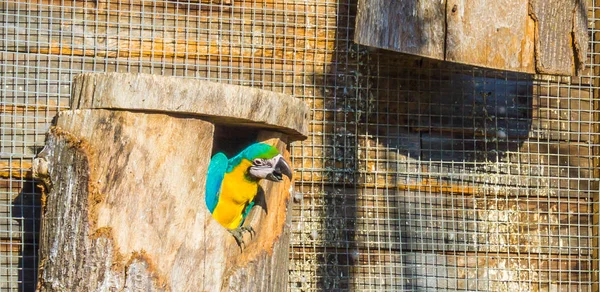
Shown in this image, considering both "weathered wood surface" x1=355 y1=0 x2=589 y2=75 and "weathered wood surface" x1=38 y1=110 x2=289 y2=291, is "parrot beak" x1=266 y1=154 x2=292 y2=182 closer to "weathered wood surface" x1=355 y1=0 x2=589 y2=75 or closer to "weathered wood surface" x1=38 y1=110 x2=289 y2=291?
"weathered wood surface" x1=38 y1=110 x2=289 y2=291

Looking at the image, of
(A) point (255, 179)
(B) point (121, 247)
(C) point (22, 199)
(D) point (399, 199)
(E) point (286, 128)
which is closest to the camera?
(B) point (121, 247)

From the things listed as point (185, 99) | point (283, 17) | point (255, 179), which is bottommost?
point (255, 179)

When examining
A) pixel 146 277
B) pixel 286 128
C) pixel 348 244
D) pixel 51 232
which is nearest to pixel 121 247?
pixel 146 277

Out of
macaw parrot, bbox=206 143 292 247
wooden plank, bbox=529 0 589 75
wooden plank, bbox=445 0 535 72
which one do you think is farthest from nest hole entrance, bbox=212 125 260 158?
wooden plank, bbox=529 0 589 75

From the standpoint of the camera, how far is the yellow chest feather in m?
3.22

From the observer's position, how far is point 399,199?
3641mm

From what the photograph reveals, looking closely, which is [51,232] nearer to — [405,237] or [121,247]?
[121,247]

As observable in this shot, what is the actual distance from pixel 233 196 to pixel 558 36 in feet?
4.84

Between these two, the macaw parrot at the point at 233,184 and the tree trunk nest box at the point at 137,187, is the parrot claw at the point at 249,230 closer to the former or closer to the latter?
the tree trunk nest box at the point at 137,187

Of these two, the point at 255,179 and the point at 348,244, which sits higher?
the point at 255,179

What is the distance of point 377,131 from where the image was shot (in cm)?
368

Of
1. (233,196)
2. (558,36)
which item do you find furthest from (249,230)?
(558,36)

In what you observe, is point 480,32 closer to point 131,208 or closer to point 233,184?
point 233,184

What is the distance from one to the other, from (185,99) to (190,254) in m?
0.50
